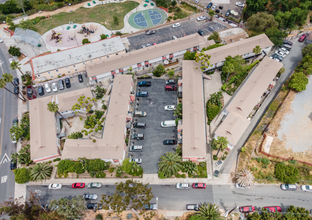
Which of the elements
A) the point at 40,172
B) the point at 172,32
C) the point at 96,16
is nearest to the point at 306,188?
the point at 40,172

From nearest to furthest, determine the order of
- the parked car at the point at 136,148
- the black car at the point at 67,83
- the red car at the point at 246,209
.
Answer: the red car at the point at 246,209 < the parked car at the point at 136,148 < the black car at the point at 67,83

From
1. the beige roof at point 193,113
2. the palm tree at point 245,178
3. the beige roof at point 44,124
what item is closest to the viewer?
the palm tree at point 245,178

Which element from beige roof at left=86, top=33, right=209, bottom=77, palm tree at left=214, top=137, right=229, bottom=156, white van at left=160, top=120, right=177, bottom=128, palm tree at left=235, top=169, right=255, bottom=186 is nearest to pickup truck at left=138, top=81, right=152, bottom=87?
beige roof at left=86, top=33, right=209, bottom=77

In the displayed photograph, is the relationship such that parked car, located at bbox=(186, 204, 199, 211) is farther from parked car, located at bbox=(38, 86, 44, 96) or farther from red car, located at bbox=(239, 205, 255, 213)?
parked car, located at bbox=(38, 86, 44, 96)

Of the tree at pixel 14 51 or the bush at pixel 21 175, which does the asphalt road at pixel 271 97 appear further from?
the tree at pixel 14 51

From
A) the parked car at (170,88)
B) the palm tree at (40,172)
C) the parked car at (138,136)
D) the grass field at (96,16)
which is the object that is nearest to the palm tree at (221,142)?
the parked car at (138,136)

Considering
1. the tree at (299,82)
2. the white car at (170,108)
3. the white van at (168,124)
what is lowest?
the white van at (168,124)

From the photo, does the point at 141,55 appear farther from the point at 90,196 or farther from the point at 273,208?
the point at 273,208

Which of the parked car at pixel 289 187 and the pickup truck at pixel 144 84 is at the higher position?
the pickup truck at pixel 144 84
